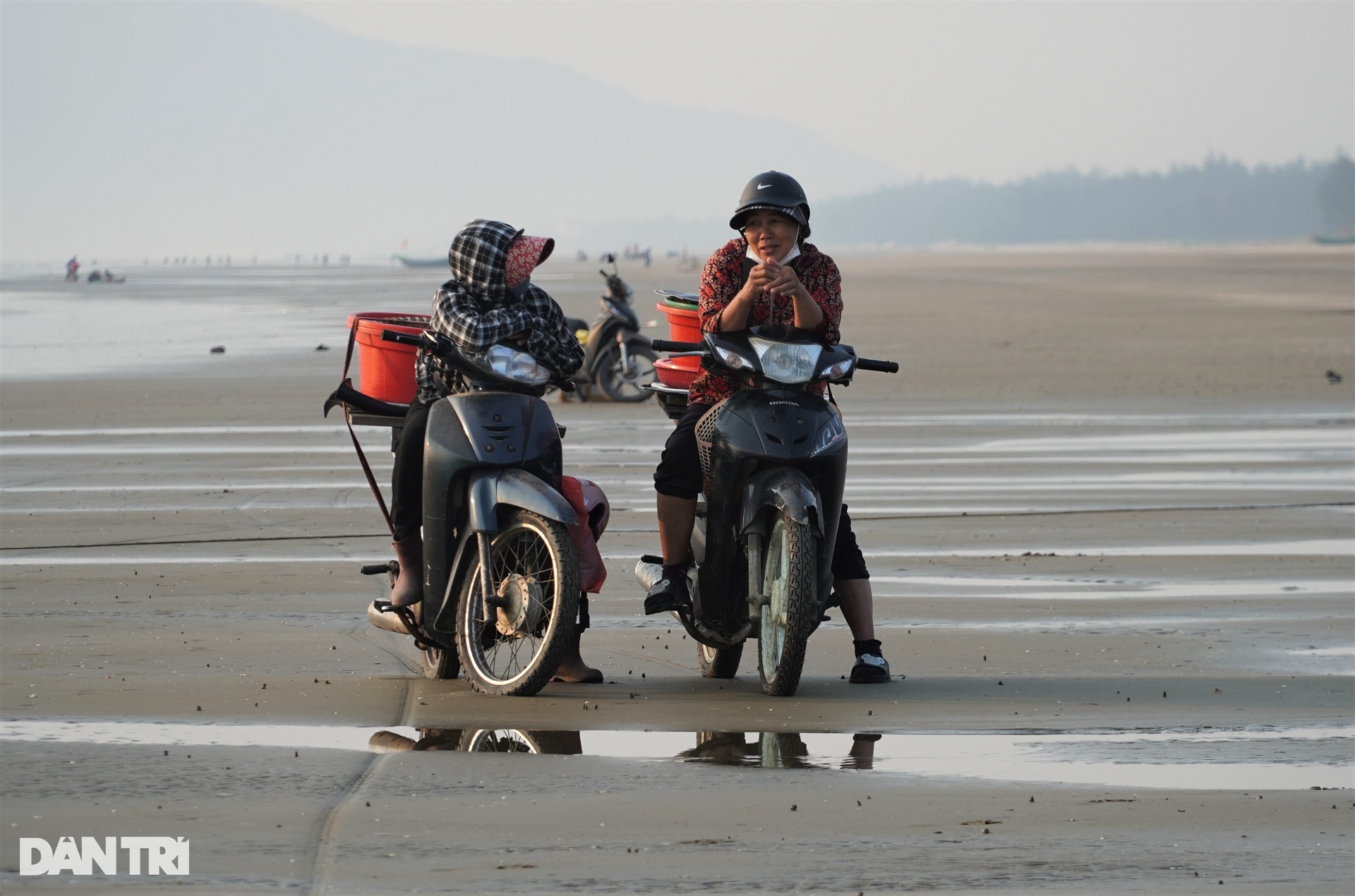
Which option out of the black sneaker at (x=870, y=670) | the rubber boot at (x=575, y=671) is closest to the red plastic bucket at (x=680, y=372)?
the rubber boot at (x=575, y=671)

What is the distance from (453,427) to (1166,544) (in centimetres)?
531

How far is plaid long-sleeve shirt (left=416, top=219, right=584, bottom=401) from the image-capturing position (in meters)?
6.83

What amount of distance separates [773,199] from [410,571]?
78.5 inches

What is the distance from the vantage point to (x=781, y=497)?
258 inches

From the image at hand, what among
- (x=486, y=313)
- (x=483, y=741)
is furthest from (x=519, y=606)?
(x=486, y=313)

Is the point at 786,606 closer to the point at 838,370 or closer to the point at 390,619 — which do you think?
the point at 838,370

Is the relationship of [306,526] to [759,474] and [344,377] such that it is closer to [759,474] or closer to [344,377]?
[344,377]

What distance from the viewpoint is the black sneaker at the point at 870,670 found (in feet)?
23.1

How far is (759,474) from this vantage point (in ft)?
22.1

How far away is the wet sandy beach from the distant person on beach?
0.69 metres

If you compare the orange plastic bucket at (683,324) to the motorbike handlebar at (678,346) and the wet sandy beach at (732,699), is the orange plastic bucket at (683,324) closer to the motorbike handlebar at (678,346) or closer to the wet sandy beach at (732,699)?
the motorbike handlebar at (678,346)

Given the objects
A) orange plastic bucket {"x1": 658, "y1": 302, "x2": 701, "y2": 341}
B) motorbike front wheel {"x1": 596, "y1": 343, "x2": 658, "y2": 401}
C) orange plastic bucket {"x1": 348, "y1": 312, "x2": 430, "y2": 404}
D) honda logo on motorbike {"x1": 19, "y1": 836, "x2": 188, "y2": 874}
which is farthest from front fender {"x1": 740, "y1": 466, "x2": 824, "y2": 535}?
motorbike front wheel {"x1": 596, "y1": 343, "x2": 658, "y2": 401}

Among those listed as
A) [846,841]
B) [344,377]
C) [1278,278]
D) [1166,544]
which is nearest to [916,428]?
[1166,544]

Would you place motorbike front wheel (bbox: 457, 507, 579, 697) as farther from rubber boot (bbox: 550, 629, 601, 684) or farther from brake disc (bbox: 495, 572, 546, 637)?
rubber boot (bbox: 550, 629, 601, 684)
